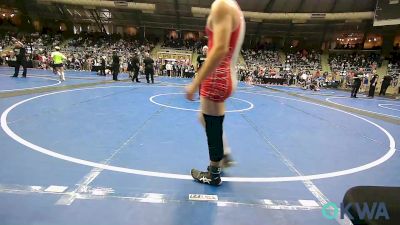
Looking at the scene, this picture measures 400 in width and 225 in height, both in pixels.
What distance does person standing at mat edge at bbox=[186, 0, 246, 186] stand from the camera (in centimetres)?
275

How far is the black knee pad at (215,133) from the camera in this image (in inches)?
126

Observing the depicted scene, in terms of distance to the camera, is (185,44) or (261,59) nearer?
(261,59)

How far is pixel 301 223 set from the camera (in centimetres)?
269

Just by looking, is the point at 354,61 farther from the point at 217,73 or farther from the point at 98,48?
the point at 217,73

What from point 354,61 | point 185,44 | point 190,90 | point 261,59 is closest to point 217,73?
point 190,90

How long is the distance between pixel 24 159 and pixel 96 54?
31648 mm

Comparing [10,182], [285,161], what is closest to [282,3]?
[285,161]

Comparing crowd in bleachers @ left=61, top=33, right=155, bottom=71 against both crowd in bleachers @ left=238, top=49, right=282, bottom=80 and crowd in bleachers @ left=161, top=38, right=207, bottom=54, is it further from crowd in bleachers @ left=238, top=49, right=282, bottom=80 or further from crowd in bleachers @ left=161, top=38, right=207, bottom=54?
crowd in bleachers @ left=238, top=49, right=282, bottom=80

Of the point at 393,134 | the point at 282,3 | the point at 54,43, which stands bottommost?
the point at 393,134

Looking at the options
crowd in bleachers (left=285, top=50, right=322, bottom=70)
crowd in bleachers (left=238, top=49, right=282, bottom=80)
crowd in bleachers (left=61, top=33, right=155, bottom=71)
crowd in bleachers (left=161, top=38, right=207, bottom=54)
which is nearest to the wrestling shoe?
crowd in bleachers (left=61, top=33, right=155, bottom=71)

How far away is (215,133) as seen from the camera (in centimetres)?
323

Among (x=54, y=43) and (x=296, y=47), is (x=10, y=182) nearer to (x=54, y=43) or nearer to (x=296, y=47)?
(x=54, y=43)

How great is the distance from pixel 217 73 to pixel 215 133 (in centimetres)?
66

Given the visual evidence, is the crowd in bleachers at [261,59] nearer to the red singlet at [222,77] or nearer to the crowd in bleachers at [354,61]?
the crowd in bleachers at [354,61]
